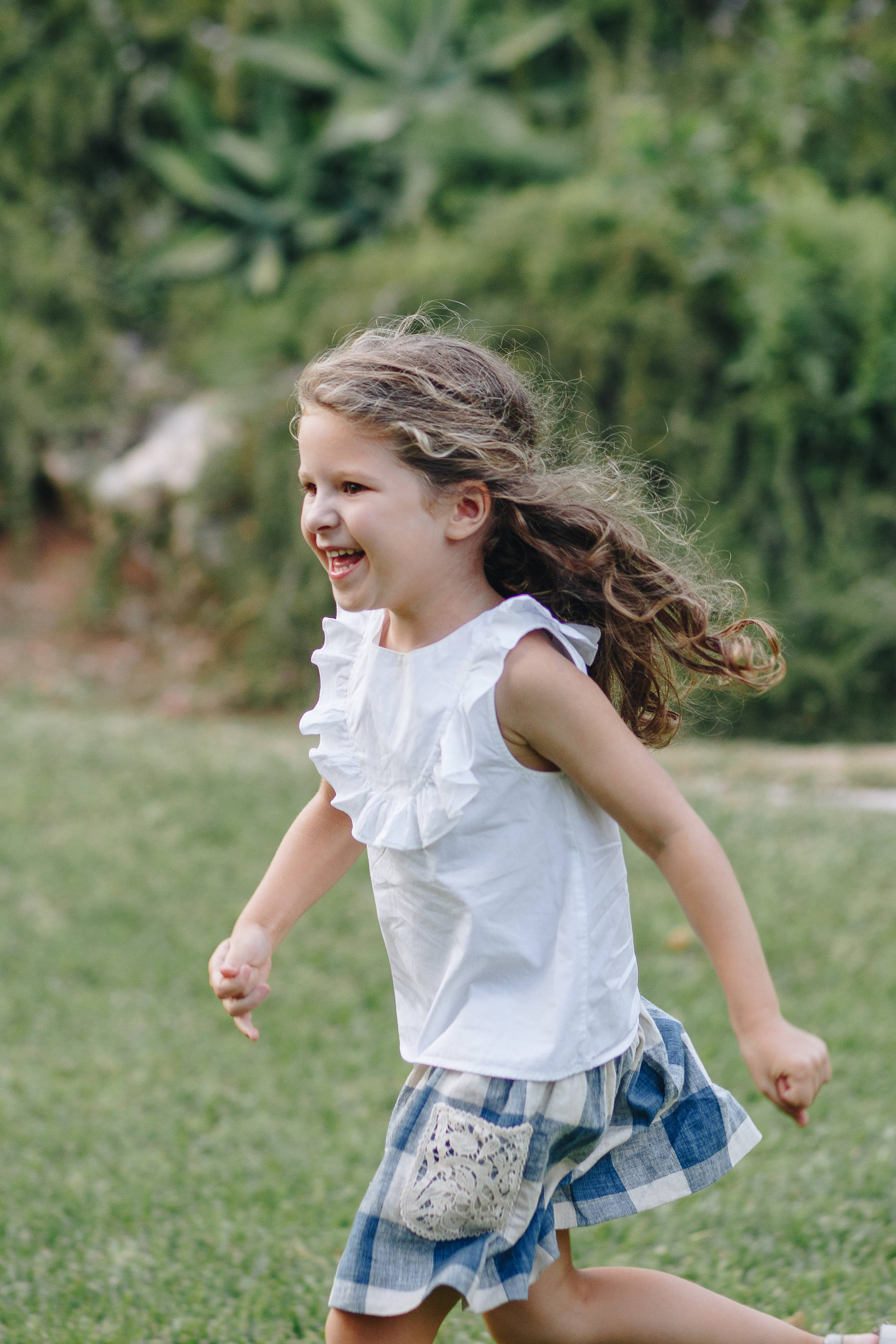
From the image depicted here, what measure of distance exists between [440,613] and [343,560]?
5.7 inches

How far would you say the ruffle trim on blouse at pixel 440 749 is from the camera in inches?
65.2

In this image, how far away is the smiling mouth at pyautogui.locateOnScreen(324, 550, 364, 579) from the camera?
5.66 ft

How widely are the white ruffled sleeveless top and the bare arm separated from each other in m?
0.16

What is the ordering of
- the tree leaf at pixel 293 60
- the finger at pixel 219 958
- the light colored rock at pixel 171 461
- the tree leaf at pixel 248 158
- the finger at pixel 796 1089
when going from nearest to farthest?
the finger at pixel 796 1089 → the finger at pixel 219 958 → the light colored rock at pixel 171 461 → the tree leaf at pixel 293 60 → the tree leaf at pixel 248 158

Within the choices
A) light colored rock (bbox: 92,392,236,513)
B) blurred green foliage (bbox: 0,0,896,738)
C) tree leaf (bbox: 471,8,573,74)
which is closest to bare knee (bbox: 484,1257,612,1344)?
blurred green foliage (bbox: 0,0,896,738)

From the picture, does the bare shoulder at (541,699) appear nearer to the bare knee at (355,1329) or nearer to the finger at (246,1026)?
the finger at (246,1026)

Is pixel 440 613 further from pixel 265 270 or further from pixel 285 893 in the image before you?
pixel 265 270

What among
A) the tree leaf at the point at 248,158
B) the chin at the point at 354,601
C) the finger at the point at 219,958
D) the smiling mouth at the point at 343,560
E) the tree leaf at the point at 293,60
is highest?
the tree leaf at the point at 293,60

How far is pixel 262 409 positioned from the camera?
8062 millimetres

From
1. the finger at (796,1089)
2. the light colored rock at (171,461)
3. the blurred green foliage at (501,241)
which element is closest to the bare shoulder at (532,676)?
the finger at (796,1089)

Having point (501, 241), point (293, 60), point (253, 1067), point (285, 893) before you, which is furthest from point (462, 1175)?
point (293, 60)

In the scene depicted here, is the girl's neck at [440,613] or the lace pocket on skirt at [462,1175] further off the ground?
the girl's neck at [440,613]

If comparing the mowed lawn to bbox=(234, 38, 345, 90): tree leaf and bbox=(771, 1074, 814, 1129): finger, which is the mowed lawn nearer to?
bbox=(771, 1074, 814, 1129): finger

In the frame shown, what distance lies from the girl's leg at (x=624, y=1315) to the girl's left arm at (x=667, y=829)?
1.61 ft
